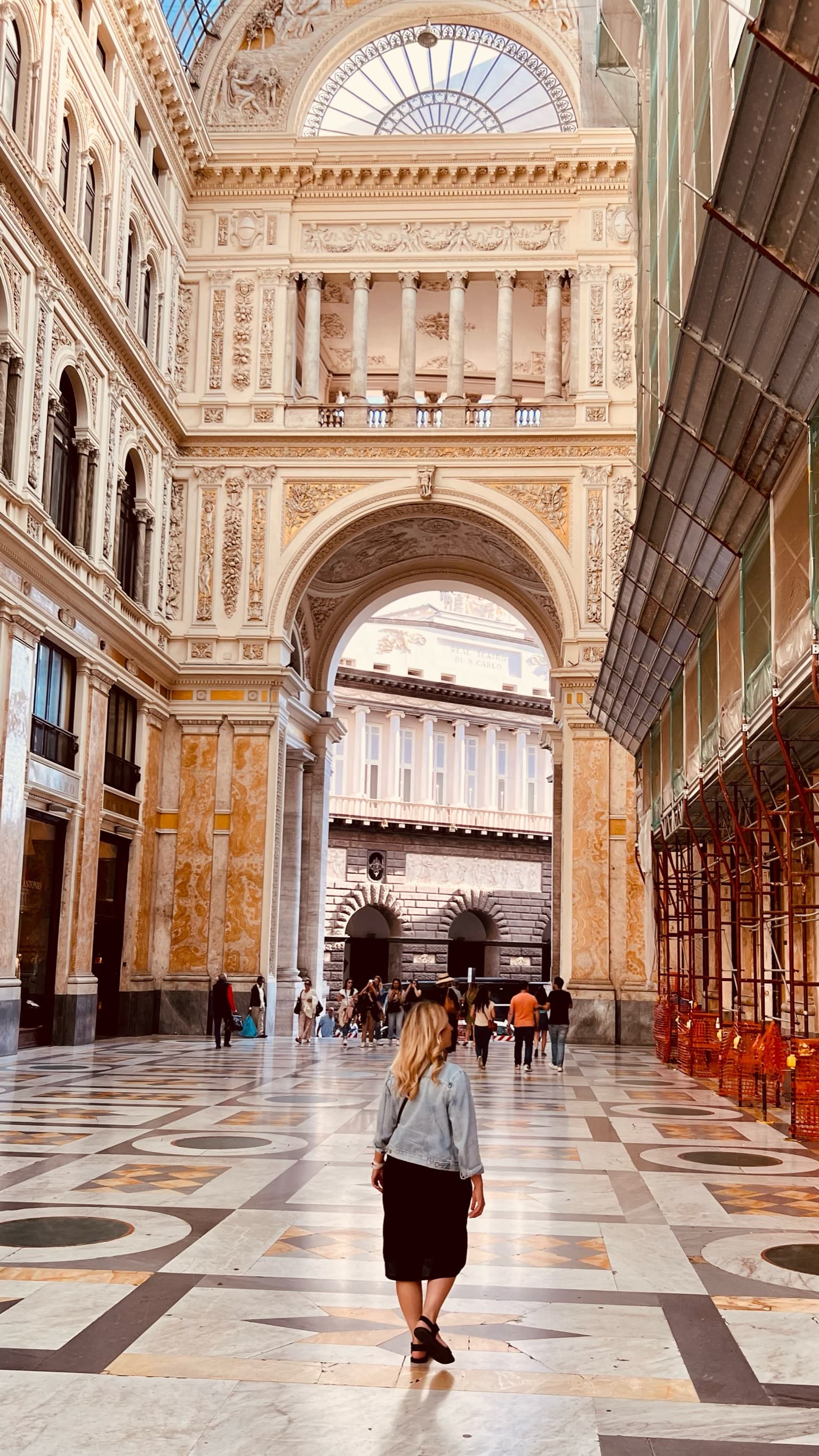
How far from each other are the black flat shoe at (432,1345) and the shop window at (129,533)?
847 inches

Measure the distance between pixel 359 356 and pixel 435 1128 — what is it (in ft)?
82.2

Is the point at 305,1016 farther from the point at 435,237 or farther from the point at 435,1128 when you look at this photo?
the point at 435,1128

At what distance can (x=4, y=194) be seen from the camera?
59.1 feet

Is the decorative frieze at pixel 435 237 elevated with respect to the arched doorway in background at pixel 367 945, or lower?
elevated

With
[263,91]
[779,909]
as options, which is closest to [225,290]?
[263,91]

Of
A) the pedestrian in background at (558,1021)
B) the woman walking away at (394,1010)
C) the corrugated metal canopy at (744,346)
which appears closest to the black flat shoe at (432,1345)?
the corrugated metal canopy at (744,346)

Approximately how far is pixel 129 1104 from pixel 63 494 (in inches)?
474

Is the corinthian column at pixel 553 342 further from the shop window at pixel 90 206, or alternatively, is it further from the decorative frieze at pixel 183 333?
the shop window at pixel 90 206

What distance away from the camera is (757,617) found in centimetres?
1255

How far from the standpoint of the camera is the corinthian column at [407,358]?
27938mm

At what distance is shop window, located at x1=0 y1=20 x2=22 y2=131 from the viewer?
18234 mm

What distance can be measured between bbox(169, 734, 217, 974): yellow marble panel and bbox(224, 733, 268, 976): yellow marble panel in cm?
43

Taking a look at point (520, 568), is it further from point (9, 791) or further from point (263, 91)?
point (9, 791)

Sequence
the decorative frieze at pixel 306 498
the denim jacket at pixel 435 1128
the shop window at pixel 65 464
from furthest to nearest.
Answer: the decorative frieze at pixel 306 498
the shop window at pixel 65 464
the denim jacket at pixel 435 1128
